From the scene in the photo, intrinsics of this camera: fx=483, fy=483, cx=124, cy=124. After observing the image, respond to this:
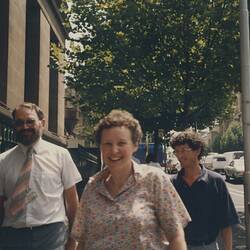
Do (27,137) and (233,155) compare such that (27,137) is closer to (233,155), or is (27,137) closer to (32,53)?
(32,53)

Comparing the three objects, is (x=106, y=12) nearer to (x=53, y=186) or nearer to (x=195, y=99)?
(x=195, y=99)

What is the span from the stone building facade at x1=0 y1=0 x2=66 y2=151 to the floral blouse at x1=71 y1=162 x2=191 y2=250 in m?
6.01

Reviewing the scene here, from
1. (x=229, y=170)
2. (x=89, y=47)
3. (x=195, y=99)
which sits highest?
(x=89, y=47)

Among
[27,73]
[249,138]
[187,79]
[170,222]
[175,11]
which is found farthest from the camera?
[27,73]

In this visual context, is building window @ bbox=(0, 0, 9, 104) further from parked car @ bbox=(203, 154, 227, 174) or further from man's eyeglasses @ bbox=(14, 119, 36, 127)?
parked car @ bbox=(203, 154, 227, 174)

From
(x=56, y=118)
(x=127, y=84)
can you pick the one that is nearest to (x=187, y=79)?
(x=127, y=84)

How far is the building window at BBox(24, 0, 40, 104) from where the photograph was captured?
23.3 metres

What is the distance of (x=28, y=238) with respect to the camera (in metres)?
3.61

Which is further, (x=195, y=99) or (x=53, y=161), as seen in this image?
(x=195, y=99)

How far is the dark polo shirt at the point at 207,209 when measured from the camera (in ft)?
12.7

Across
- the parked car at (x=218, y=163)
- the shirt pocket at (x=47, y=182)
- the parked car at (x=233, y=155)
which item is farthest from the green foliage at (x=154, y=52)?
the parked car at (x=218, y=163)

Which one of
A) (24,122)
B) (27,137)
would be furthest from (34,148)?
(24,122)

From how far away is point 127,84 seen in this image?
14.7 m

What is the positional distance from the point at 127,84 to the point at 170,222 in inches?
485
